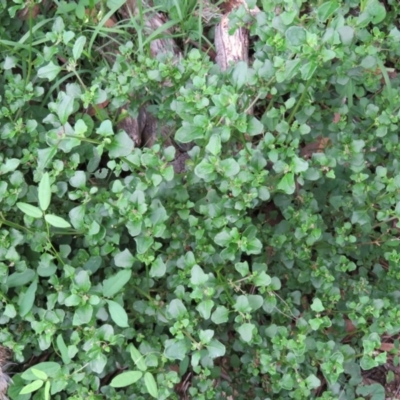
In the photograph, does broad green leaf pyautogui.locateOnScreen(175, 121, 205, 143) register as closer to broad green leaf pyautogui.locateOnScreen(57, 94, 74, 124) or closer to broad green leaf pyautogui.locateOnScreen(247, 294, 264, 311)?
broad green leaf pyautogui.locateOnScreen(57, 94, 74, 124)

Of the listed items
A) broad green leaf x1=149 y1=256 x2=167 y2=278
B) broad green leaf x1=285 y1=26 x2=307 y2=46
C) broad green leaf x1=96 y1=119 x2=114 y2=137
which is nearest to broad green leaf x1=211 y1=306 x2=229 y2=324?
broad green leaf x1=149 y1=256 x2=167 y2=278

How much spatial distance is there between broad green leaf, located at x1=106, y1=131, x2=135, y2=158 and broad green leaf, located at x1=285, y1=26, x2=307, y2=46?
0.59 meters

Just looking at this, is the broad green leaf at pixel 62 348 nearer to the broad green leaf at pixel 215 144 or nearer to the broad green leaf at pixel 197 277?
the broad green leaf at pixel 197 277

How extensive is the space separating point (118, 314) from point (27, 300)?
40 centimetres

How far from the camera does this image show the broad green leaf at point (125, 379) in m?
1.71

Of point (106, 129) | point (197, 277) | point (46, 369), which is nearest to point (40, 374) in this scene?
point (46, 369)

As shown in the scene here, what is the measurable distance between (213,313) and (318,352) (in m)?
0.45

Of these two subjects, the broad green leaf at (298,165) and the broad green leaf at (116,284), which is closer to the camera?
the broad green leaf at (298,165)

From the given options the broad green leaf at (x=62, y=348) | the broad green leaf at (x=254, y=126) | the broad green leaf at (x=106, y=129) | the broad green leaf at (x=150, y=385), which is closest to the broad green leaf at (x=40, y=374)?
the broad green leaf at (x=62, y=348)

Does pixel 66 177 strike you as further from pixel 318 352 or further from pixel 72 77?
pixel 318 352

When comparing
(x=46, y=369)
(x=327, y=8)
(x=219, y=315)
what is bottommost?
(x=46, y=369)

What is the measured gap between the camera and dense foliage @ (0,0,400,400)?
1790 millimetres

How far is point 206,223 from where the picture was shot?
1.96 m

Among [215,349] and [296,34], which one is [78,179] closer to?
[215,349]
